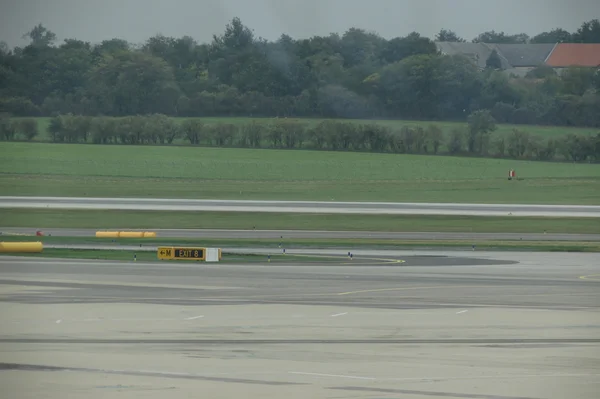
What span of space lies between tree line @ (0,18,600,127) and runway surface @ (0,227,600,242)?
51.2 meters

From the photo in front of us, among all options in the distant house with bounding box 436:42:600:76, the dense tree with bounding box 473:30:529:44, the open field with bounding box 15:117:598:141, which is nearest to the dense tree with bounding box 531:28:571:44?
the distant house with bounding box 436:42:600:76

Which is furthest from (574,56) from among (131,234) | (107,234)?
(107,234)

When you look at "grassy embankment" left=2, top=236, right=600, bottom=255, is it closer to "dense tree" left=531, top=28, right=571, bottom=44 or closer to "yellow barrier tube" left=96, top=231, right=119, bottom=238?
"yellow barrier tube" left=96, top=231, right=119, bottom=238

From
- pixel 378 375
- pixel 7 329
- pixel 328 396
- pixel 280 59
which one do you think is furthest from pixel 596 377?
pixel 280 59

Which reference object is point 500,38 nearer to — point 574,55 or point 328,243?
point 574,55

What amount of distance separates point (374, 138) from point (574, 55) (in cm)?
3101

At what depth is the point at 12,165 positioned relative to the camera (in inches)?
4003

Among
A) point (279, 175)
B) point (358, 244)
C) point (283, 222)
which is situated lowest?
point (283, 222)

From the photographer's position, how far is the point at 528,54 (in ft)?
456

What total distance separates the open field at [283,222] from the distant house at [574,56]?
56618mm

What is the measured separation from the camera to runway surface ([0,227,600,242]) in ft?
184

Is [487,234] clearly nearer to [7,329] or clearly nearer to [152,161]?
[7,329]

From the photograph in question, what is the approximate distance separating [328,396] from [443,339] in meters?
7.18

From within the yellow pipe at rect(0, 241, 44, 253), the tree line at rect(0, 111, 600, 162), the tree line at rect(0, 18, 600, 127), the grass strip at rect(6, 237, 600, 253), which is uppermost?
the tree line at rect(0, 18, 600, 127)
